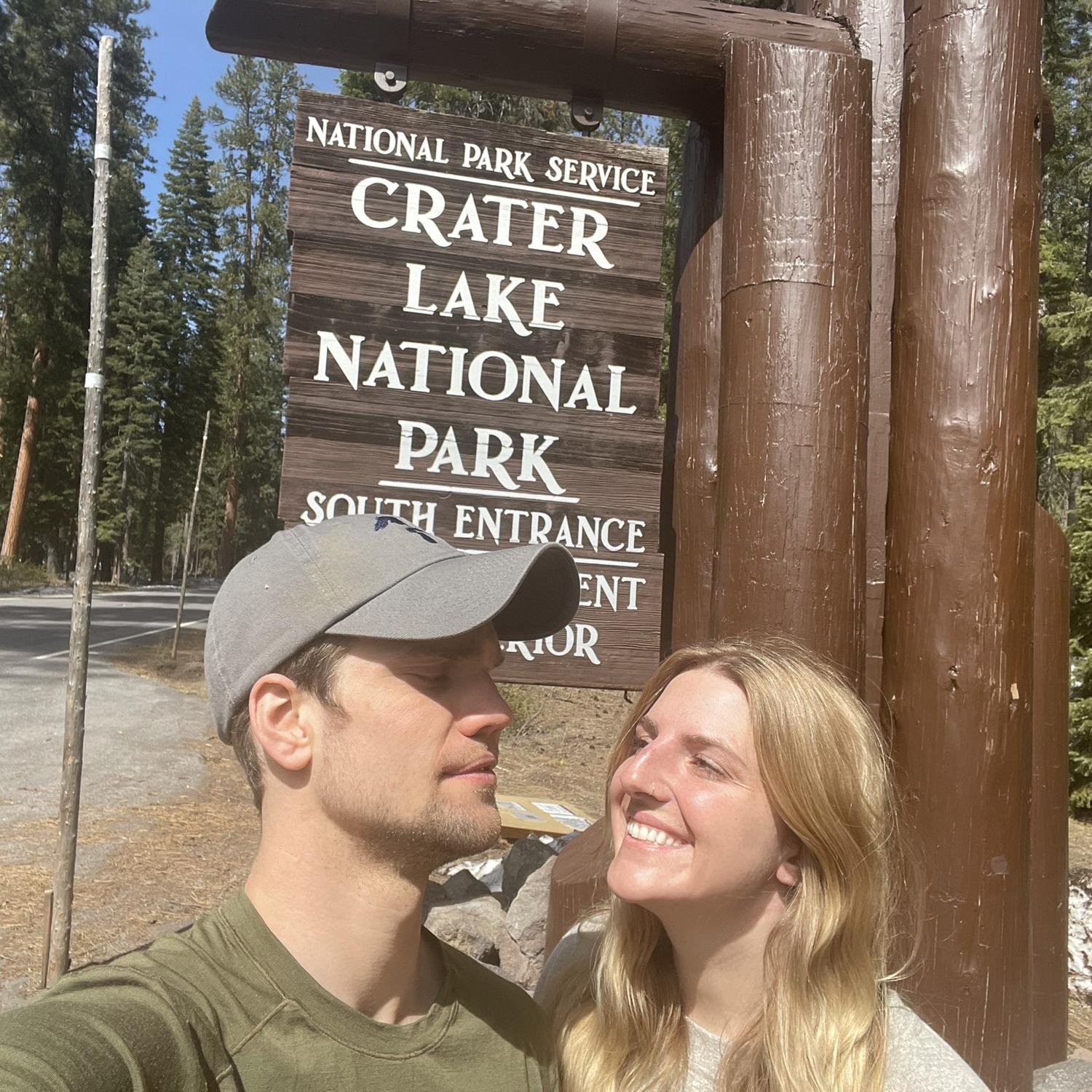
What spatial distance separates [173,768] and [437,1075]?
9.71 meters

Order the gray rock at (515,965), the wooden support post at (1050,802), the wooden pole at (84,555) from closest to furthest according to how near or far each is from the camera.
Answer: the wooden support post at (1050,802)
the wooden pole at (84,555)
the gray rock at (515,965)

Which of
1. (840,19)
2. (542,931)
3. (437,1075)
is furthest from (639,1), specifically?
(542,931)

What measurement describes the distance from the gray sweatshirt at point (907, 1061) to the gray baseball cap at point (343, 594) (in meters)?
0.98

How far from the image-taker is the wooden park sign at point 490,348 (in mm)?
3160

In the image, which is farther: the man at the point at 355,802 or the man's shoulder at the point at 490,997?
the man's shoulder at the point at 490,997

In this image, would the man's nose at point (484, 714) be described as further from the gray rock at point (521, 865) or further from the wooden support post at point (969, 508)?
the gray rock at point (521, 865)

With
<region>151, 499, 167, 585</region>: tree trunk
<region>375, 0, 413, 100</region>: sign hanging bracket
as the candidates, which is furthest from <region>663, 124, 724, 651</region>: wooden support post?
<region>151, 499, 167, 585</region>: tree trunk

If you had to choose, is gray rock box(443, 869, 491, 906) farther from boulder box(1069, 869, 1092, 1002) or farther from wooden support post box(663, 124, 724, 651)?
boulder box(1069, 869, 1092, 1002)

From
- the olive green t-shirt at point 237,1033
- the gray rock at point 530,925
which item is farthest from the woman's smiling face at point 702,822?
the gray rock at point 530,925

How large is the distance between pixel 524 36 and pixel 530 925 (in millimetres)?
3572

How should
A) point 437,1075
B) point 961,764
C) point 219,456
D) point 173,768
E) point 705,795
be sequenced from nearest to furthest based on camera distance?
point 437,1075, point 705,795, point 961,764, point 173,768, point 219,456

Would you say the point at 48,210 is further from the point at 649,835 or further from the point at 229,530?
the point at 649,835

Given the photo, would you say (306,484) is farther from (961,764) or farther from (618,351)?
(961,764)

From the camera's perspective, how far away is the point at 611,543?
3.37 m
